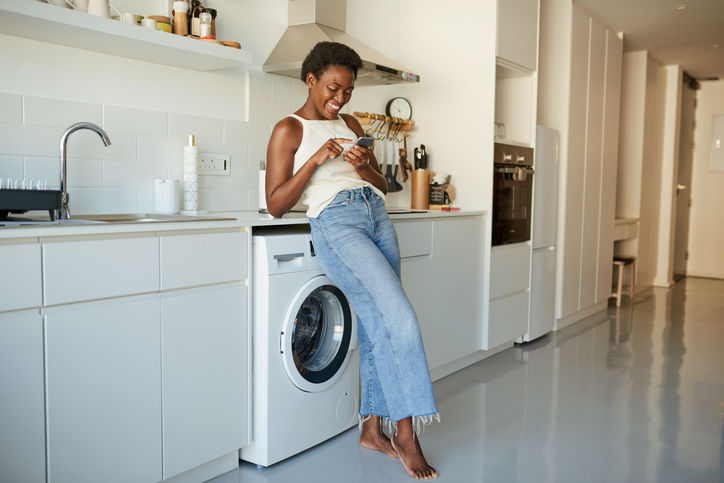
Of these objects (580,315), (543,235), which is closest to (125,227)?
(543,235)

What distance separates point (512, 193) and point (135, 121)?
2.21 meters

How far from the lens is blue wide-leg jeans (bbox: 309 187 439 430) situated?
2.04 metres

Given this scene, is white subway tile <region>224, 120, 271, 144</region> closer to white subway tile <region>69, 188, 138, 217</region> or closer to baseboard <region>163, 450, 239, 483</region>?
white subway tile <region>69, 188, 138, 217</region>

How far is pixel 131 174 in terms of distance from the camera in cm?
251

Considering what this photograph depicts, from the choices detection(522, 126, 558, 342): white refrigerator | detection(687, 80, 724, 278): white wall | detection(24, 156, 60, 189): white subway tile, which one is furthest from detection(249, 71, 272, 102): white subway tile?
detection(687, 80, 724, 278): white wall

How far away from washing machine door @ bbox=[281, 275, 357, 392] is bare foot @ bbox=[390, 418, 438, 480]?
0.35 metres

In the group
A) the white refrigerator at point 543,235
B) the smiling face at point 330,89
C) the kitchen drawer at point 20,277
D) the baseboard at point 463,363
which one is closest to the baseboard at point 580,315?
the white refrigerator at point 543,235

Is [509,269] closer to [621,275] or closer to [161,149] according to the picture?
[161,149]

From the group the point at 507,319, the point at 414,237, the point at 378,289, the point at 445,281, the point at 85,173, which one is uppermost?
the point at 85,173

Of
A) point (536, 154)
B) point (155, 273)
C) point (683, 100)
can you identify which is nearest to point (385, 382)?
point (155, 273)

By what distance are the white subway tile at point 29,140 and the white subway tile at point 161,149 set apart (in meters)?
0.33

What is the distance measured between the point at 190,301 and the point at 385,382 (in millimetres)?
677

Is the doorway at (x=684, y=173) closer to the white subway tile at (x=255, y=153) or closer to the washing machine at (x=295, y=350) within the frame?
the white subway tile at (x=255, y=153)

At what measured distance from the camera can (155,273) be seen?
1.87 metres
